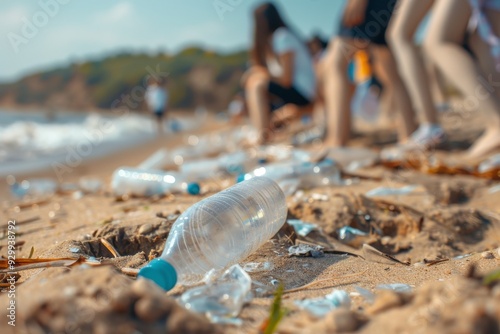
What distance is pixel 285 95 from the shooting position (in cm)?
516

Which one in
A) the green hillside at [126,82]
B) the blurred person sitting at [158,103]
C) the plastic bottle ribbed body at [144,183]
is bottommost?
→ the green hillside at [126,82]

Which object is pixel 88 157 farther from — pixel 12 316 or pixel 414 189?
pixel 12 316

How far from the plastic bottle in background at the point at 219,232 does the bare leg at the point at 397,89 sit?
7.81 feet

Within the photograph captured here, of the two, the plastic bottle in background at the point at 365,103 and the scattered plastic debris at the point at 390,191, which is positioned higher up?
the scattered plastic debris at the point at 390,191

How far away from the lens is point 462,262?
1.48 m

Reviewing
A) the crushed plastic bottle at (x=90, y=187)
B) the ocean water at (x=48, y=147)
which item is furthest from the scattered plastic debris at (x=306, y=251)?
the ocean water at (x=48, y=147)

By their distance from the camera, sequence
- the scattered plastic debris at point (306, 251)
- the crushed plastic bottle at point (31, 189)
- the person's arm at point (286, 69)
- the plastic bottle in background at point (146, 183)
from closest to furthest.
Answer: the scattered plastic debris at point (306, 251) → the plastic bottle in background at point (146, 183) → the crushed plastic bottle at point (31, 189) → the person's arm at point (286, 69)

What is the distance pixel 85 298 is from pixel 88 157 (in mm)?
6155

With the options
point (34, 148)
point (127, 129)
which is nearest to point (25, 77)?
point (127, 129)

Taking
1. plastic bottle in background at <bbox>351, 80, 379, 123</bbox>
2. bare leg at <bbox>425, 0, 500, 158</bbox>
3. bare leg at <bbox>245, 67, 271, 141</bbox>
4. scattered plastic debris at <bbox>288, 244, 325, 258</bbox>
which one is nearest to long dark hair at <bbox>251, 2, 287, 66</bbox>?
bare leg at <bbox>245, 67, 271, 141</bbox>

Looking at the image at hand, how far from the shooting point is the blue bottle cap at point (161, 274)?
1.09 meters

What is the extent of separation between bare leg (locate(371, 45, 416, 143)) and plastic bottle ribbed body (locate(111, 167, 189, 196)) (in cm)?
178

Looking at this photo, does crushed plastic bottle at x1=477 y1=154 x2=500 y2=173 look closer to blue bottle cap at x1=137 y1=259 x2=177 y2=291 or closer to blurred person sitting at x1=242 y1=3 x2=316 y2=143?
blue bottle cap at x1=137 y1=259 x2=177 y2=291

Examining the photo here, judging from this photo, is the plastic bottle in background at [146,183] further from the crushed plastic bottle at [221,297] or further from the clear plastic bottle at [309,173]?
the crushed plastic bottle at [221,297]
